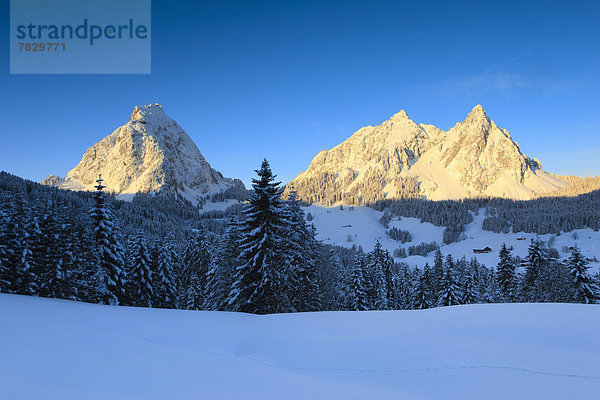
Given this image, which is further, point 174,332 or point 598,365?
point 174,332

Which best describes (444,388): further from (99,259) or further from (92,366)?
(99,259)

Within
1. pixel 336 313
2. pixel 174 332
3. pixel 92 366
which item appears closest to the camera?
pixel 92 366

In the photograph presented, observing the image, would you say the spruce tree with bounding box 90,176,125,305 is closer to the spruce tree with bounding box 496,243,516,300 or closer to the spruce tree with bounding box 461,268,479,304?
the spruce tree with bounding box 461,268,479,304

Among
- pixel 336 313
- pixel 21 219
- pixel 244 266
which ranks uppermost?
pixel 21 219

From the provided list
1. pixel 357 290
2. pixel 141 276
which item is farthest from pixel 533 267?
pixel 141 276

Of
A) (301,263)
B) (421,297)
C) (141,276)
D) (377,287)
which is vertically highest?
(301,263)

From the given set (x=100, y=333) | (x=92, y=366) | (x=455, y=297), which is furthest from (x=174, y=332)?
(x=455, y=297)

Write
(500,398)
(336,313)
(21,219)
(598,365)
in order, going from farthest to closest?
(21,219) < (336,313) < (598,365) < (500,398)

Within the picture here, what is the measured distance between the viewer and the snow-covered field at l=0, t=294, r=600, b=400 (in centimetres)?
612

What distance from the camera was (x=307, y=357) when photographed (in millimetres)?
8273

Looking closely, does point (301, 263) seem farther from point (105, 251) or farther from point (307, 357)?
point (307, 357)

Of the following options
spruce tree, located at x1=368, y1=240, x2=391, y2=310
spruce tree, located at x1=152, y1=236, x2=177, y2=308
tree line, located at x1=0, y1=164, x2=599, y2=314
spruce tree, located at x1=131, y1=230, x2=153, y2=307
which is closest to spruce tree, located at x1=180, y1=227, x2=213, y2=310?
tree line, located at x1=0, y1=164, x2=599, y2=314

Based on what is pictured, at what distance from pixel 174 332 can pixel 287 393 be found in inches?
232

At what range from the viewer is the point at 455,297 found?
35156 mm
